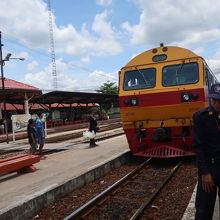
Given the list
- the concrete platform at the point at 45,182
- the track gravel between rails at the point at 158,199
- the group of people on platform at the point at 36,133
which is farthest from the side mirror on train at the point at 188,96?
the group of people on platform at the point at 36,133

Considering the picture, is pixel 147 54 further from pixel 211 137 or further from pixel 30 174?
pixel 211 137

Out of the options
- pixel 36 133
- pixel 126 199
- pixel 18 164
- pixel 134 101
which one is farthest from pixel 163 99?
pixel 36 133

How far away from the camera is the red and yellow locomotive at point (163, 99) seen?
857 cm

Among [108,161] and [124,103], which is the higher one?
[124,103]

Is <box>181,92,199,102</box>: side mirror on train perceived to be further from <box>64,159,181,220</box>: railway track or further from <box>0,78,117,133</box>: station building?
<box>0,78,117,133</box>: station building

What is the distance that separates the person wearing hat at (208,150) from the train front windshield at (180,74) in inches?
220

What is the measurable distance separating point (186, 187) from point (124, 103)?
3.52 m

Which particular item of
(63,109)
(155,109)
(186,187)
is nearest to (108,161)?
(155,109)

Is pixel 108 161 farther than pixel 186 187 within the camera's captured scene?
Yes

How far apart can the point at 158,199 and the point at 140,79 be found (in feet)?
14.6

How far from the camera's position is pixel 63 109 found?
45375mm

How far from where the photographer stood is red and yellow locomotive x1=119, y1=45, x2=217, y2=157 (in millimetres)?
8570

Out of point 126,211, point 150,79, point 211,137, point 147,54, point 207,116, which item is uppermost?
point 147,54

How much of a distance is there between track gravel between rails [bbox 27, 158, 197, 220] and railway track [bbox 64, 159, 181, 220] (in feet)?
0.52
